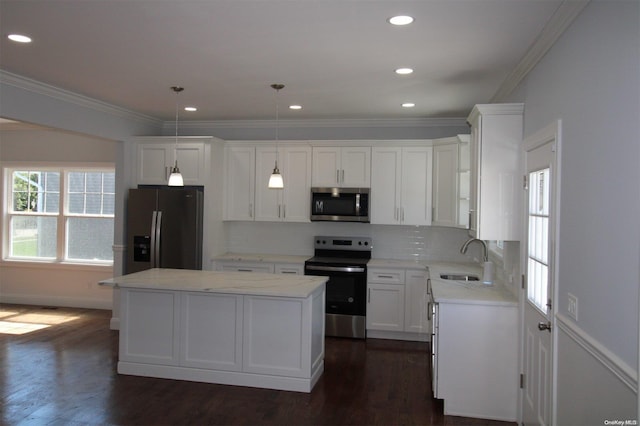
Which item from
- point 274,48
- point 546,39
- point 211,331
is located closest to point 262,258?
point 211,331

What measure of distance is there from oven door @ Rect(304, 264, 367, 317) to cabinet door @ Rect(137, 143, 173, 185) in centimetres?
214

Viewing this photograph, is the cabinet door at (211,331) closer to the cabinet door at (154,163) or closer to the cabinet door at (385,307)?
the cabinet door at (385,307)

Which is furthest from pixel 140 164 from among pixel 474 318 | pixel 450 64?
pixel 474 318

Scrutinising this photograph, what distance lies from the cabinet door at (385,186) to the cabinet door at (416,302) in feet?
2.37

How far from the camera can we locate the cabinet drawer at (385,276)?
570 cm

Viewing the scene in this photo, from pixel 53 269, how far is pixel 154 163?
101 inches

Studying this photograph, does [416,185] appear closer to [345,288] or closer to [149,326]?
[345,288]

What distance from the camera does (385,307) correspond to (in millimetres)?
5742

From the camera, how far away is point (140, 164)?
20.1ft

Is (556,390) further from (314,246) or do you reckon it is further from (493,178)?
(314,246)

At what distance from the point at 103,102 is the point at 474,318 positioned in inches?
174

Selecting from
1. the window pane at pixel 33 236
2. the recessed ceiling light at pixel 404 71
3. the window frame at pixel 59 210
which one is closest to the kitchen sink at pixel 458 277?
the recessed ceiling light at pixel 404 71

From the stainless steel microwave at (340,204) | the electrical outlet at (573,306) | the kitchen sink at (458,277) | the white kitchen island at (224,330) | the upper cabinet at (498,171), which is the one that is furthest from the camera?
the stainless steel microwave at (340,204)

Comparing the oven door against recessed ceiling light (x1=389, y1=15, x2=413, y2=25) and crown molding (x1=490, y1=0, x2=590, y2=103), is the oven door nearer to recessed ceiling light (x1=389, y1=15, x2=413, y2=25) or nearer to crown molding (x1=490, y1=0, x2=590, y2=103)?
crown molding (x1=490, y1=0, x2=590, y2=103)
